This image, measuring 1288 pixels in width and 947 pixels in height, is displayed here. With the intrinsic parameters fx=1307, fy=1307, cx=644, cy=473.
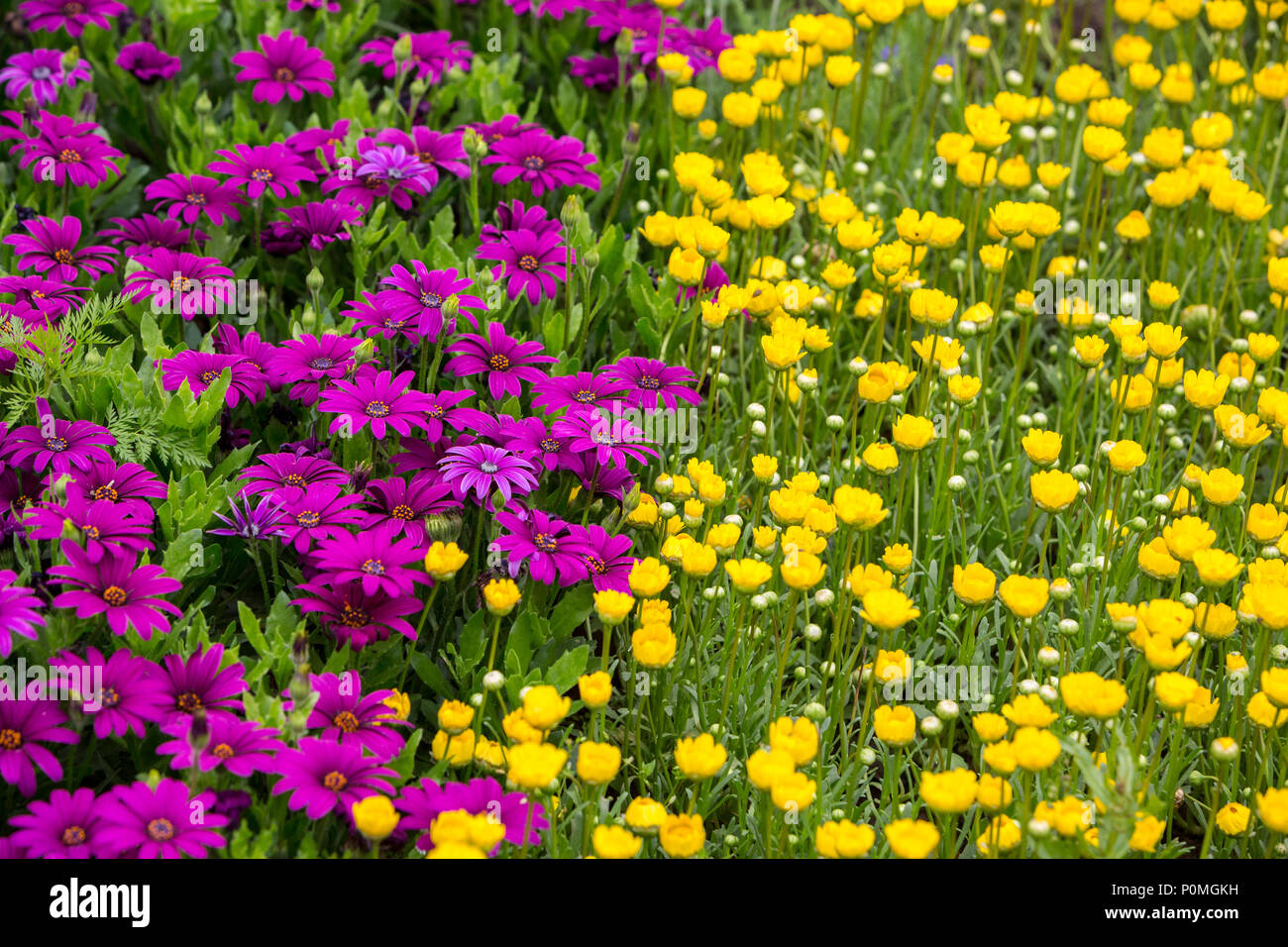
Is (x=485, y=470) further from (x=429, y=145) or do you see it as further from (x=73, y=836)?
(x=429, y=145)

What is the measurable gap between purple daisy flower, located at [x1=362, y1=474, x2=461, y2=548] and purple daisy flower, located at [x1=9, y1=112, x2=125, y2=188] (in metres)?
1.33

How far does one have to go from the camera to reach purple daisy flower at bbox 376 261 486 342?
2832 mm

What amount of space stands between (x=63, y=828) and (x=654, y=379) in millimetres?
1525

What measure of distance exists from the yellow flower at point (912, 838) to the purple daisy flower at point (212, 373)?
159 centimetres

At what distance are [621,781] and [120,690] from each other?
1.07m

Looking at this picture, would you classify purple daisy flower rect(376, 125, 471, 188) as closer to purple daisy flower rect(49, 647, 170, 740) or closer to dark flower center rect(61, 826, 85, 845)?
purple daisy flower rect(49, 647, 170, 740)

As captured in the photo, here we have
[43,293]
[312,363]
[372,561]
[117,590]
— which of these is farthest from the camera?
[43,293]

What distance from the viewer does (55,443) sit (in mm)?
2551

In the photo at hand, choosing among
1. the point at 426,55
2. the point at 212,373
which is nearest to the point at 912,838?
the point at 212,373

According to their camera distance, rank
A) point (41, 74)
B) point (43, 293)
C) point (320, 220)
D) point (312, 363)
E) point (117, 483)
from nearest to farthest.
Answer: point (117, 483), point (312, 363), point (43, 293), point (320, 220), point (41, 74)

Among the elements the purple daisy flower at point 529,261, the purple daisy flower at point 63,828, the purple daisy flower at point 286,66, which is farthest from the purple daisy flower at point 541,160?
the purple daisy flower at point 63,828

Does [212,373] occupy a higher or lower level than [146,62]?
lower

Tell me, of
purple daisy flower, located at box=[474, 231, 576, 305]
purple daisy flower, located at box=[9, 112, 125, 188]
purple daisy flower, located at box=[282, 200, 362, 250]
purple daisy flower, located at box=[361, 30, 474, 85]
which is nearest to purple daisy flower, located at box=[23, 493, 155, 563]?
Answer: purple daisy flower, located at box=[282, 200, 362, 250]

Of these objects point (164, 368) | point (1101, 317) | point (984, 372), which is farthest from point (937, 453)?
point (164, 368)
